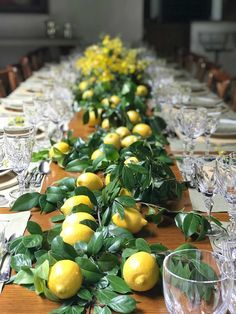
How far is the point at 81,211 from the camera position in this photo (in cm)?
116

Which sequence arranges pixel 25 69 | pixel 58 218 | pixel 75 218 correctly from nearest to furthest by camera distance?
pixel 75 218
pixel 58 218
pixel 25 69

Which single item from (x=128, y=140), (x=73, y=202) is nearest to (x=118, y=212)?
(x=73, y=202)

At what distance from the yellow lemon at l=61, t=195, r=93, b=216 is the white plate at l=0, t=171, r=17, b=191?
0.34 meters

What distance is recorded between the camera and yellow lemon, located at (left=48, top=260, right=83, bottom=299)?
34.4 inches

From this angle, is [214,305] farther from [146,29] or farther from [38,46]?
[146,29]

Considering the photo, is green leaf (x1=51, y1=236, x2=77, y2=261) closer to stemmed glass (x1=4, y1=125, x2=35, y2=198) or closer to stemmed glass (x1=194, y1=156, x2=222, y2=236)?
stemmed glass (x1=194, y1=156, x2=222, y2=236)

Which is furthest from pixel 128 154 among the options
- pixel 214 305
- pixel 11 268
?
pixel 214 305

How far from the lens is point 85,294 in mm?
880

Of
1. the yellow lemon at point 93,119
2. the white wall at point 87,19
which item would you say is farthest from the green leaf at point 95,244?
the white wall at point 87,19

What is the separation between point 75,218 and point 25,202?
22cm

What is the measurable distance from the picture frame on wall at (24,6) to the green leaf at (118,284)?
6962 mm

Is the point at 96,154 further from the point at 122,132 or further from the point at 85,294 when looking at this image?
the point at 85,294

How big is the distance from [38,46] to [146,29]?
7.03 feet

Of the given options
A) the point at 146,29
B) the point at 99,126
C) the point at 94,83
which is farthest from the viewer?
the point at 146,29
